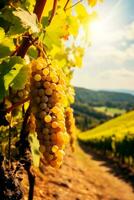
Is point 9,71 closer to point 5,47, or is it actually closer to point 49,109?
point 5,47

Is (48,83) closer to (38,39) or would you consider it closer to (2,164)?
(38,39)

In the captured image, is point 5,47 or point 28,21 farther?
point 5,47

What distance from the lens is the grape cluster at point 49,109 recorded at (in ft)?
4.86

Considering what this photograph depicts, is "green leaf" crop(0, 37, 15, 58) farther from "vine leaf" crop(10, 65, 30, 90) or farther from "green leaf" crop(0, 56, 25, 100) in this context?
"vine leaf" crop(10, 65, 30, 90)

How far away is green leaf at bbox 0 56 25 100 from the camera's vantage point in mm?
1900

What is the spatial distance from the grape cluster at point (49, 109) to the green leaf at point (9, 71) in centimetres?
15

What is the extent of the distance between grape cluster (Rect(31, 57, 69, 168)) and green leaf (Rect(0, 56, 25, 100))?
0.15 metres

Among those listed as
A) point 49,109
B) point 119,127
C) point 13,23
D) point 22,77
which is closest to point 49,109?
point 49,109

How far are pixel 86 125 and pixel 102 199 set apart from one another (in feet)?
457

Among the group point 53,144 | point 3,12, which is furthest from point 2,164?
point 53,144

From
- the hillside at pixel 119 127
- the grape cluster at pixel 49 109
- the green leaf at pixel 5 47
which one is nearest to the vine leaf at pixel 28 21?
the grape cluster at pixel 49 109

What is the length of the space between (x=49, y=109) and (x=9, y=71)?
42cm

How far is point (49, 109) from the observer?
1.60m

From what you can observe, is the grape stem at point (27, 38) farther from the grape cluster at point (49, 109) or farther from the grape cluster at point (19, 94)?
the grape cluster at point (49, 109)
